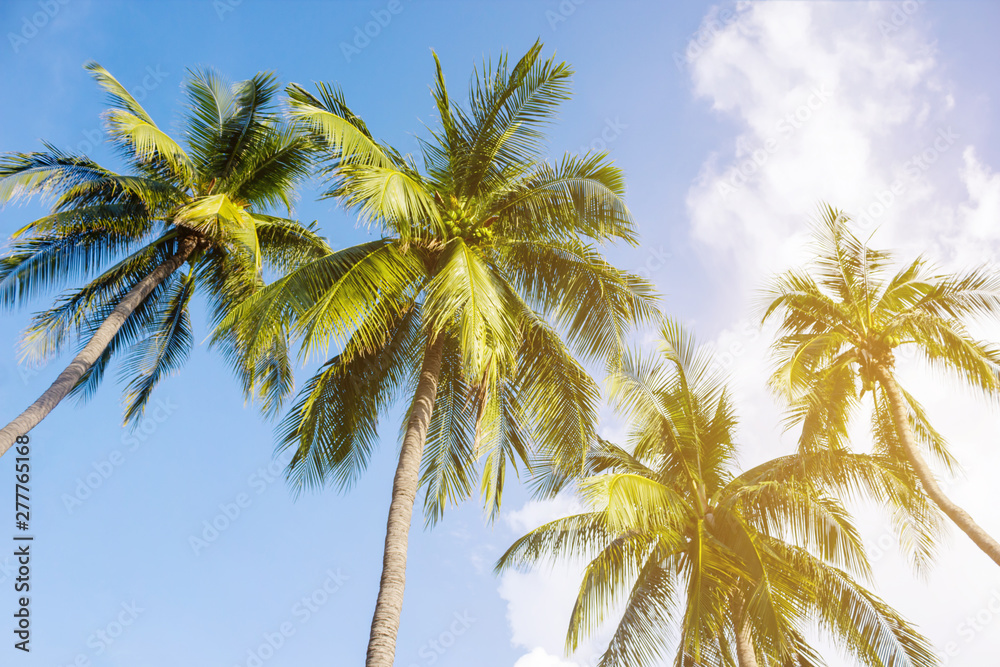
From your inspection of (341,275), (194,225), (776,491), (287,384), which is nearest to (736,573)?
(776,491)

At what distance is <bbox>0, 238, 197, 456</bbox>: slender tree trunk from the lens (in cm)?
950

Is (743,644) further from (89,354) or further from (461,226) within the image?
(89,354)

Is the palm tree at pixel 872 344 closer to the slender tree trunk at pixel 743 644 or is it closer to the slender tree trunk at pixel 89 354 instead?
the slender tree trunk at pixel 743 644

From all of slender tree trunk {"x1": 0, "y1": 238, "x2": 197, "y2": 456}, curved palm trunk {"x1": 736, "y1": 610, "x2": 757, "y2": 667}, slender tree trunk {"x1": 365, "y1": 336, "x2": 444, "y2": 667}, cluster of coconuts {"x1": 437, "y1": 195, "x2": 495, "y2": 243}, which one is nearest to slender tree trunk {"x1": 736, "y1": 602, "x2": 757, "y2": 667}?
curved palm trunk {"x1": 736, "y1": 610, "x2": 757, "y2": 667}

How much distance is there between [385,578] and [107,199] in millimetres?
9643

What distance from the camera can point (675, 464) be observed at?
13.6m

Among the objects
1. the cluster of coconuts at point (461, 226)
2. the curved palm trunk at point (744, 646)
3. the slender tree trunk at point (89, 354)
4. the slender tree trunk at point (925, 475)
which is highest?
the slender tree trunk at point (925, 475)

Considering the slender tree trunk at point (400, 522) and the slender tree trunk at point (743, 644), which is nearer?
the slender tree trunk at point (400, 522)

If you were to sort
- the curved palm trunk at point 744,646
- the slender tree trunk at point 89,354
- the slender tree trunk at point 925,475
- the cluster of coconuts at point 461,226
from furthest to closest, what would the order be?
the curved palm trunk at point 744,646
the slender tree trunk at point 925,475
the cluster of coconuts at point 461,226
the slender tree trunk at point 89,354

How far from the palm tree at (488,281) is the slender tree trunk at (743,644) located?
16.1 ft

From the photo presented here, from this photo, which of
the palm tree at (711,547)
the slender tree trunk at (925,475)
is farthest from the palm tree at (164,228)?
the slender tree trunk at (925,475)

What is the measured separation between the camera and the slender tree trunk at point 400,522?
708 cm

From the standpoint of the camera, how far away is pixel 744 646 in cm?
1202

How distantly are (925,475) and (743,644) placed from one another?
4.51 metres
